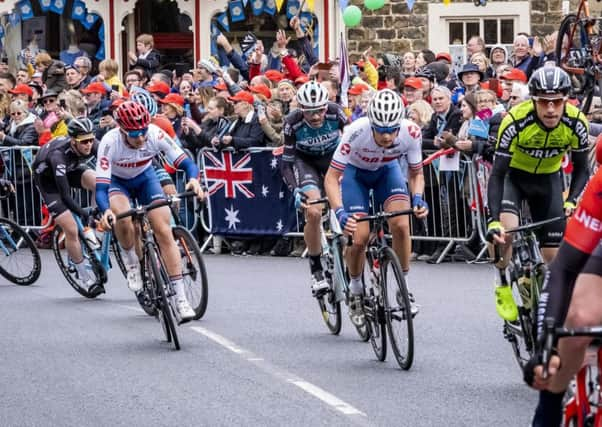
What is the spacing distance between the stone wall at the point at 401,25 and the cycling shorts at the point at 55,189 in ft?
50.6

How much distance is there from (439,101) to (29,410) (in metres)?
Answer: 8.99

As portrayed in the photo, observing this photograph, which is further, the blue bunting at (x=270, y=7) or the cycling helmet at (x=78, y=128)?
the blue bunting at (x=270, y=7)

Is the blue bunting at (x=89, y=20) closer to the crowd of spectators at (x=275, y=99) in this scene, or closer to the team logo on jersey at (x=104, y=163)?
the crowd of spectators at (x=275, y=99)

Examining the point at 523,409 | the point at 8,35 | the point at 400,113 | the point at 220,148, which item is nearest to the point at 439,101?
the point at 220,148

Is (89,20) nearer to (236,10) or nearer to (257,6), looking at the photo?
(236,10)

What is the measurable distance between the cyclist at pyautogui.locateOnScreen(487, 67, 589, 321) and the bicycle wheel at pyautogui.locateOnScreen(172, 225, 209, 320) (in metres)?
2.94

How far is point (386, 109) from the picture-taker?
10625mm

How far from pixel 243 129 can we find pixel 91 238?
417 centimetres

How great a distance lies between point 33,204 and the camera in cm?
2047

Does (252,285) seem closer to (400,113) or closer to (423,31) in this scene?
(400,113)

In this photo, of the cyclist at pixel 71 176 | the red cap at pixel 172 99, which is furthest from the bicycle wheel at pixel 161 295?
the red cap at pixel 172 99

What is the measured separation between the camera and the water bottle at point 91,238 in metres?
14.8

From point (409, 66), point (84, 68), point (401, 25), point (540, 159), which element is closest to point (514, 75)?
point (409, 66)

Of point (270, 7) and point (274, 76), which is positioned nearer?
point (274, 76)
